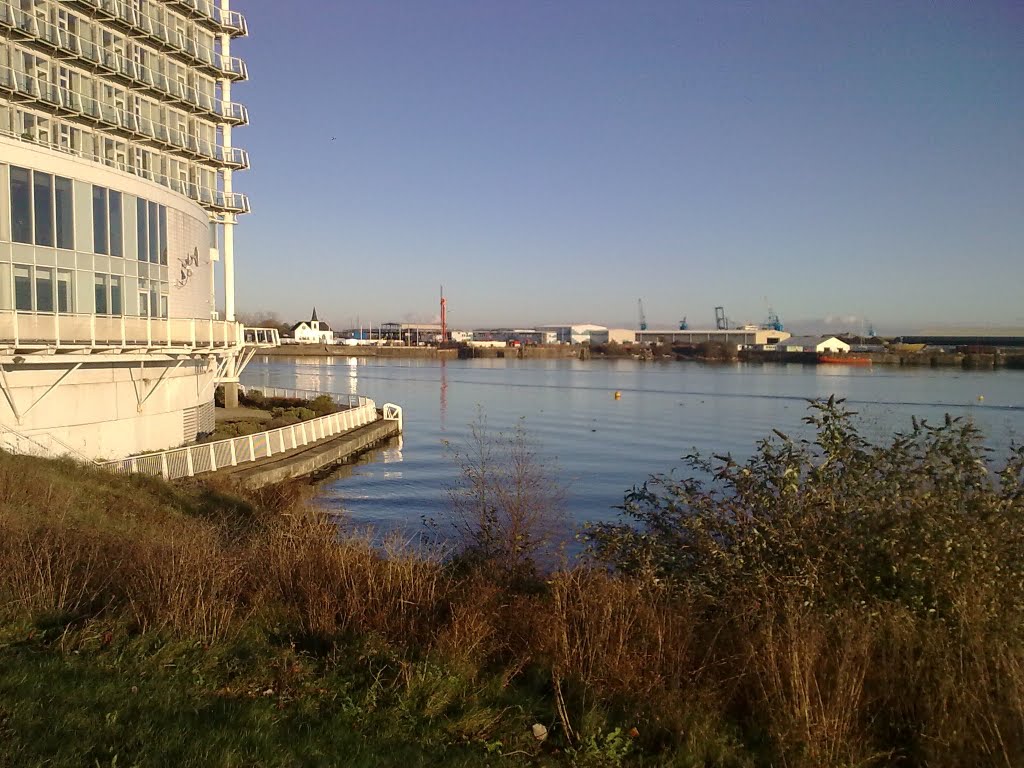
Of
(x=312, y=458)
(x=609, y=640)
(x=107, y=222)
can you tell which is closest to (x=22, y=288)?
(x=107, y=222)

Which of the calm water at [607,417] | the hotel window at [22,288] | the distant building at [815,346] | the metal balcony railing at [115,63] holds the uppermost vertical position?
the metal balcony railing at [115,63]

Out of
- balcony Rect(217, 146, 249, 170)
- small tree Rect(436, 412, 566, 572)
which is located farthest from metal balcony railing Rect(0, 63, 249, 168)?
small tree Rect(436, 412, 566, 572)

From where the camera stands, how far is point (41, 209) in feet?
57.9

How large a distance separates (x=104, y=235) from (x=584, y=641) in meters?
18.2

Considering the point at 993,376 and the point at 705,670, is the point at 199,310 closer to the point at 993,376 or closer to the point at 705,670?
the point at 705,670

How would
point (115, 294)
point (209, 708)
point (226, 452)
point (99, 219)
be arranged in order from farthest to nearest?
1. point (226, 452)
2. point (115, 294)
3. point (99, 219)
4. point (209, 708)

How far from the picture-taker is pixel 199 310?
Result: 88.2 feet

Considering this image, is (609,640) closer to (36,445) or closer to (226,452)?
(36,445)

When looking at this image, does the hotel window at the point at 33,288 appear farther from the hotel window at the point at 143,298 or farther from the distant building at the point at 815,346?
the distant building at the point at 815,346

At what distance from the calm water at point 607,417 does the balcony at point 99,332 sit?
6.11 meters

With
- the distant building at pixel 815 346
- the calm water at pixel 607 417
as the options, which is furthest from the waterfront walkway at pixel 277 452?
the distant building at pixel 815 346

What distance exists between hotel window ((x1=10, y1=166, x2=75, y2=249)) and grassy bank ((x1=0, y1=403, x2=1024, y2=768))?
11.1 m

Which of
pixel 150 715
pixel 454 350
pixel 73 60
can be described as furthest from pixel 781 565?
pixel 454 350

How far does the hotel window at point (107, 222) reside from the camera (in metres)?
19.2
